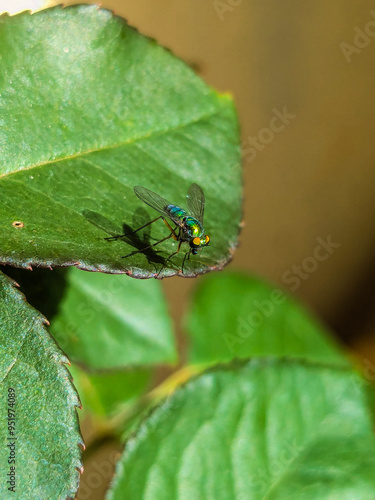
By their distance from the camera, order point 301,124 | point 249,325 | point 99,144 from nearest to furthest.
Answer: point 99,144 < point 249,325 < point 301,124

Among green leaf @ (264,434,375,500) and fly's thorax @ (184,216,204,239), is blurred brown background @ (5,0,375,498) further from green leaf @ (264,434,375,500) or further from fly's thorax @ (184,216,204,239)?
green leaf @ (264,434,375,500)

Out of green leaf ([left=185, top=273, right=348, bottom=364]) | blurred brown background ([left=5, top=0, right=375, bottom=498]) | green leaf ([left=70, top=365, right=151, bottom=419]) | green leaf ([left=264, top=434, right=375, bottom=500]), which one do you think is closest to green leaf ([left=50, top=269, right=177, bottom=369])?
green leaf ([left=70, top=365, right=151, bottom=419])

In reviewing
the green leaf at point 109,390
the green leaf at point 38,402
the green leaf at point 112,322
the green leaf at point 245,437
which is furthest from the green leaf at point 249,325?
the green leaf at point 38,402

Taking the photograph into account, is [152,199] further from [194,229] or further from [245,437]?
[245,437]

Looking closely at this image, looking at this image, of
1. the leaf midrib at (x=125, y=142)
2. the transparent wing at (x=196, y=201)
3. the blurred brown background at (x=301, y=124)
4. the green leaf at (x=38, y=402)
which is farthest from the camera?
the blurred brown background at (x=301, y=124)

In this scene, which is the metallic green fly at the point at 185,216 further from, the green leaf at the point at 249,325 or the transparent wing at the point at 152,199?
the green leaf at the point at 249,325

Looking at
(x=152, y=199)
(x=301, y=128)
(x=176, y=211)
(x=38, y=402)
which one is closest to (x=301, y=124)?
(x=301, y=128)
